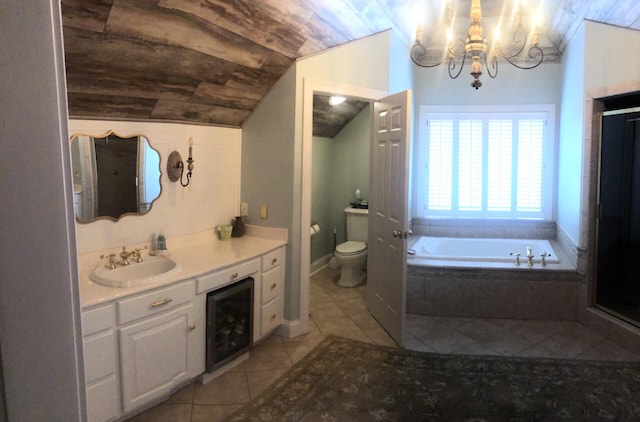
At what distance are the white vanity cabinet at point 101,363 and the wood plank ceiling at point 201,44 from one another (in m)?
1.21

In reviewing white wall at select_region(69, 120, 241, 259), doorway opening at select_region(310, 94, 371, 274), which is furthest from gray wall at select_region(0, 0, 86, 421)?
doorway opening at select_region(310, 94, 371, 274)

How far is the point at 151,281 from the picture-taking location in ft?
7.89

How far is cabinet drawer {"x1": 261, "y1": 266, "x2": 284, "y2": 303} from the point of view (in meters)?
3.29

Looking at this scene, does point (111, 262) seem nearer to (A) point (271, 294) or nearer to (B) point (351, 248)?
(A) point (271, 294)

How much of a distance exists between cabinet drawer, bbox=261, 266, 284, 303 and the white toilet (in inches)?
58.5

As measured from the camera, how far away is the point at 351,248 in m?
5.02

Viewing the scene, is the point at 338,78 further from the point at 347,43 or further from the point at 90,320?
the point at 90,320

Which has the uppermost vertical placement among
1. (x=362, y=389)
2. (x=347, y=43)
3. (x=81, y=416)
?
(x=347, y=43)

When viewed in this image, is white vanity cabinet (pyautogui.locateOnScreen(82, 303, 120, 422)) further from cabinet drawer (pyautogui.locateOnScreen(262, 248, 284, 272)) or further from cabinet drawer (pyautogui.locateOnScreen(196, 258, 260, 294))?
cabinet drawer (pyautogui.locateOnScreen(262, 248, 284, 272))

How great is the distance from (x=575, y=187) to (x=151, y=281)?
3.74m

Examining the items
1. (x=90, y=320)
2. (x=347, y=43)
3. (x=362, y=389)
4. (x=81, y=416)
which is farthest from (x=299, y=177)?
(x=81, y=416)

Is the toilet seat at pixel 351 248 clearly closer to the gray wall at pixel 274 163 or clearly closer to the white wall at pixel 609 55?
the gray wall at pixel 274 163

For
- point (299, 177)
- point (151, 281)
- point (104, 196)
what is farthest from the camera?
point (299, 177)

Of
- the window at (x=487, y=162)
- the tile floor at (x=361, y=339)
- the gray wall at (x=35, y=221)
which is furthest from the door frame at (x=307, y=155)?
the gray wall at (x=35, y=221)
